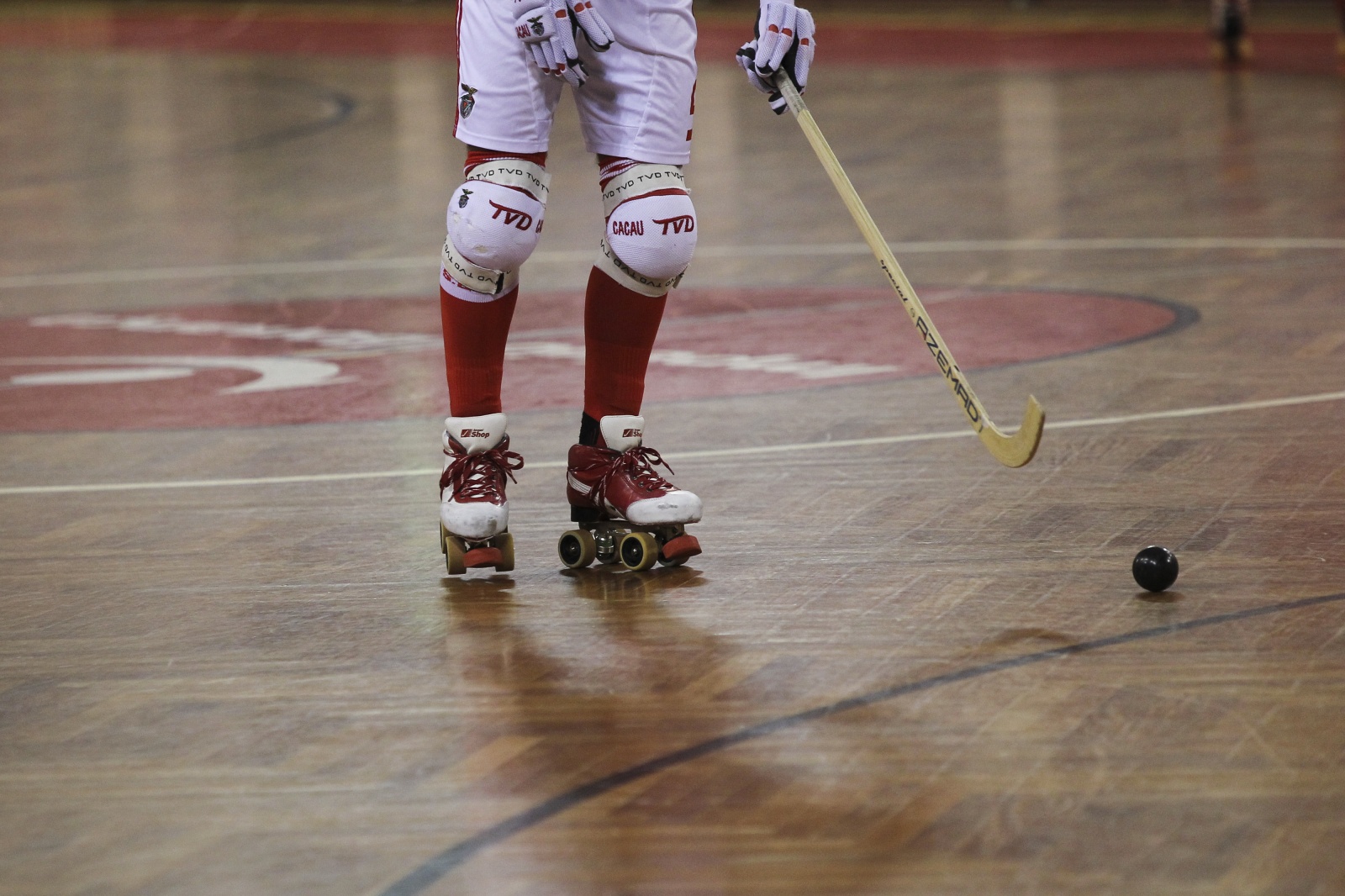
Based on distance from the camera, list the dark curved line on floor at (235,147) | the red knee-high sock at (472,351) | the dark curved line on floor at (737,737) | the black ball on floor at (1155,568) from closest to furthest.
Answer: the dark curved line on floor at (737,737) → the black ball on floor at (1155,568) → the red knee-high sock at (472,351) → the dark curved line on floor at (235,147)

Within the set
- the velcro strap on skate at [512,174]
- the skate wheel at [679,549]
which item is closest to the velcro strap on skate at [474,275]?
the velcro strap on skate at [512,174]

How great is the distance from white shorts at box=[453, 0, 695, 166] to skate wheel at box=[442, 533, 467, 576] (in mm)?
638

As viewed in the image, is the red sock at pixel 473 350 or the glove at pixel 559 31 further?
the red sock at pixel 473 350

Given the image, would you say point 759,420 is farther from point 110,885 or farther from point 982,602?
point 110,885

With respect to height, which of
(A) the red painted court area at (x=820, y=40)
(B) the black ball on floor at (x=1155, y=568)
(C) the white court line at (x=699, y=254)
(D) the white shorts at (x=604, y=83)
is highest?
(D) the white shorts at (x=604, y=83)

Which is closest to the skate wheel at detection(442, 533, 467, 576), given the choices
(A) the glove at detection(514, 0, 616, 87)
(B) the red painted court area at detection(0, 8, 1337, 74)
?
(A) the glove at detection(514, 0, 616, 87)

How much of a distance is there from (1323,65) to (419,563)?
11.6 metres

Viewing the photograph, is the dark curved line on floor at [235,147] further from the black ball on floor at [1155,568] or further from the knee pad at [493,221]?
the black ball on floor at [1155,568]

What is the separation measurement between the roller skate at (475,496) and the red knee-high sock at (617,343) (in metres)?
0.19

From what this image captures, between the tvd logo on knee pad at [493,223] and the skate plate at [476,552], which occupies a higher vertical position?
the tvd logo on knee pad at [493,223]

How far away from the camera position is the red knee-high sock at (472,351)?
132 inches

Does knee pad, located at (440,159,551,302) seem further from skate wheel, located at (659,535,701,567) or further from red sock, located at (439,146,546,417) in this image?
skate wheel, located at (659,535,701,567)

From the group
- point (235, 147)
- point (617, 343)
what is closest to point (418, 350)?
point (617, 343)

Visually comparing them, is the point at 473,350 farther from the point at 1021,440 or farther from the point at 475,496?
the point at 1021,440
